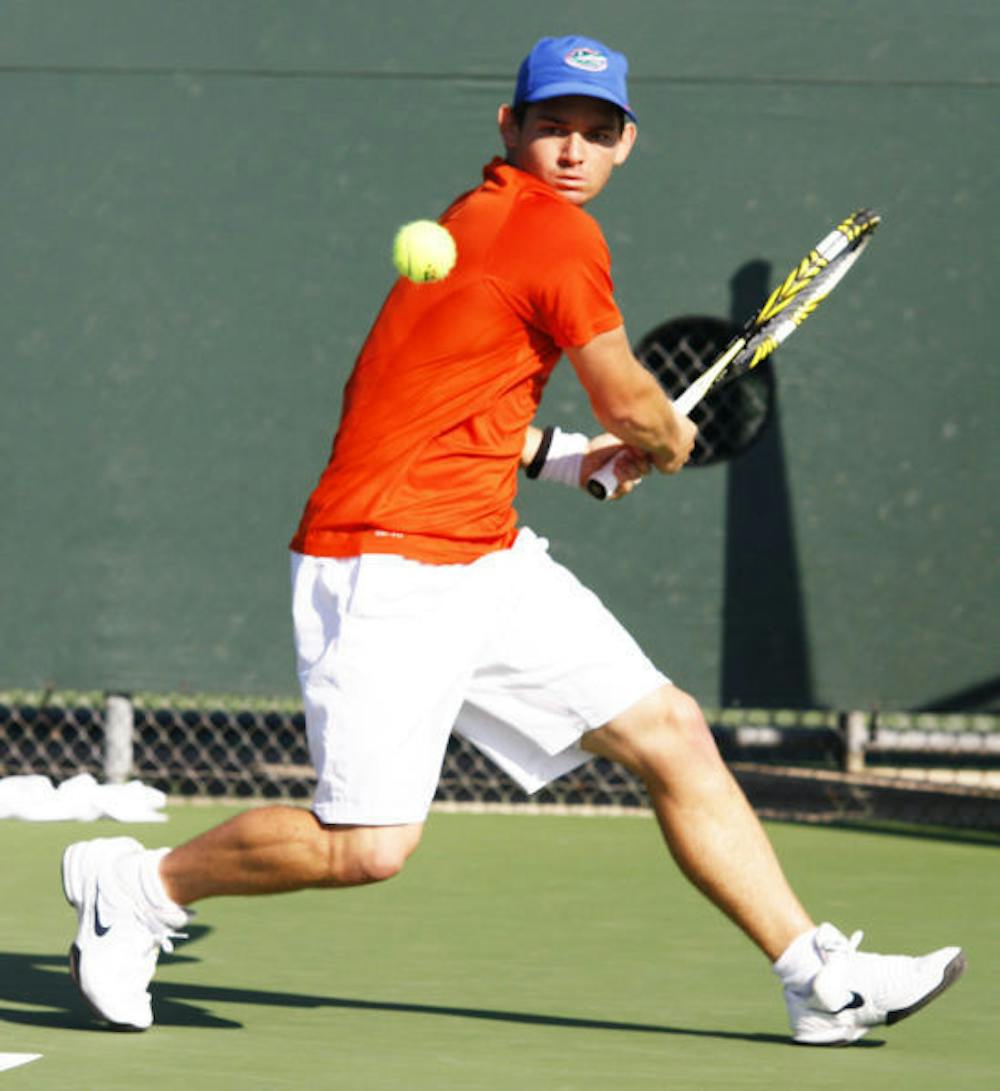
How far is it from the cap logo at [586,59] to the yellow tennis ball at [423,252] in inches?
14.7

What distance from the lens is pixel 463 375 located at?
3490 mm

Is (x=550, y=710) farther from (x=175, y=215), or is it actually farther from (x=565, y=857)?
(x=175, y=215)

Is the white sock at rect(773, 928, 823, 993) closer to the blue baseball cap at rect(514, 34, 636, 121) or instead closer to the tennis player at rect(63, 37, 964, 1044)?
the tennis player at rect(63, 37, 964, 1044)

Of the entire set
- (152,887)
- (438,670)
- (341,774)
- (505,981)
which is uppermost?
(438,670)

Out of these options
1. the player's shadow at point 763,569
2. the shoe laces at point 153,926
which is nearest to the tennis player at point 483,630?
the shoe laces at point 153,926

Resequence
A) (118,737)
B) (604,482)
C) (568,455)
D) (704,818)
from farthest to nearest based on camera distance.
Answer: (118,737)
(568,455)
(604,482)
(704,818)

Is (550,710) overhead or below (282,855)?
overhead

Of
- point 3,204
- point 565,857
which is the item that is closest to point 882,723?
point 565,857

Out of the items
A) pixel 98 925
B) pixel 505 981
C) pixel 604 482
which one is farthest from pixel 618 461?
pixel 98 925

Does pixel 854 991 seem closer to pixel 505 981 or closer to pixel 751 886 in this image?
pixel 751 886

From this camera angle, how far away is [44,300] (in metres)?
6.43

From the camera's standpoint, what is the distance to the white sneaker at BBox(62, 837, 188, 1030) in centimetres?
356

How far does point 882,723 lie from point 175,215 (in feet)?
13.3

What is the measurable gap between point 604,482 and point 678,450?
0.20 metres
